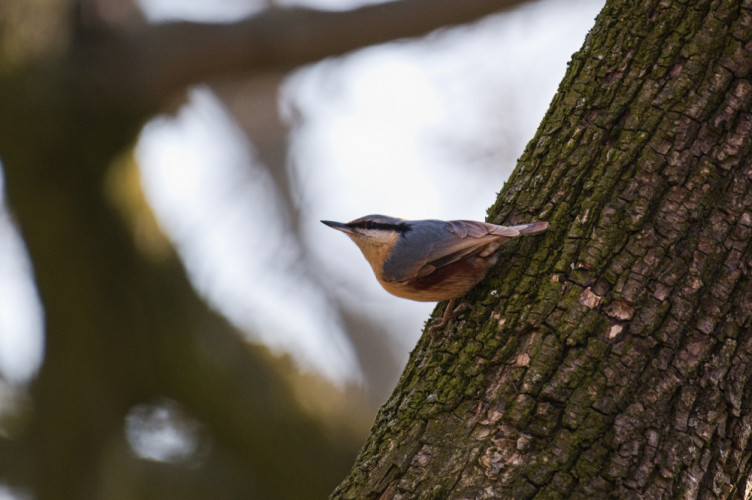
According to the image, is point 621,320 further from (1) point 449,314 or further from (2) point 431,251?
(2) point 431,251

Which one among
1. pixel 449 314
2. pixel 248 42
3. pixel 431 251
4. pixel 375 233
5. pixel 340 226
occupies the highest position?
pixel 248 42

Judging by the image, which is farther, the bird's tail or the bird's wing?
the bird's wing

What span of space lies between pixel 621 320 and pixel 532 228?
44 cm

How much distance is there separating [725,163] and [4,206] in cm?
513

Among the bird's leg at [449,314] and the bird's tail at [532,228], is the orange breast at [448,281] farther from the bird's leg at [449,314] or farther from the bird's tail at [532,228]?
the bird's tail at [532,228]

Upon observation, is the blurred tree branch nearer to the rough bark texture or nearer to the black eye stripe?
the black eye stripe

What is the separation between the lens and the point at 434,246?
294cm

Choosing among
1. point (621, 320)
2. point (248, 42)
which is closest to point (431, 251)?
point (621, 320)

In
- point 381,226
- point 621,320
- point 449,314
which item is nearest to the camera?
point 621,320

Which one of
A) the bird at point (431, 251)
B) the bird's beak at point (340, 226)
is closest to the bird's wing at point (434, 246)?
the bird at point (431, 251)

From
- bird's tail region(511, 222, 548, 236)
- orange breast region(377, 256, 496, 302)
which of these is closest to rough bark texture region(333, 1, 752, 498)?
bird's tail region(511, 222, 548, 236)

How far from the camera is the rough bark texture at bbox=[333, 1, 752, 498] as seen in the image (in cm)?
201

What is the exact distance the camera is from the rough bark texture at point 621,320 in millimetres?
2008

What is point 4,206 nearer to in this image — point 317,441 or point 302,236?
point 317,441
